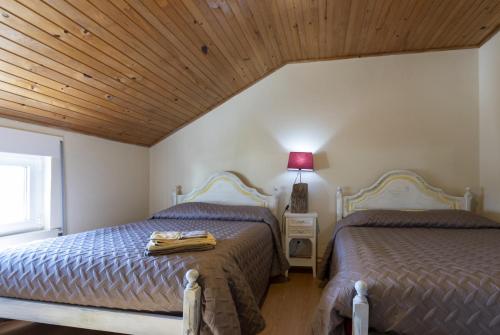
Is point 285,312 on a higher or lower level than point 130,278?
lower

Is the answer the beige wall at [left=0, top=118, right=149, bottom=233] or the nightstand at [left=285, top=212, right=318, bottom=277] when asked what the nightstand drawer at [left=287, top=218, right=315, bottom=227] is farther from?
the beige wall at [left=0, top=118, right=149, bottom=233]

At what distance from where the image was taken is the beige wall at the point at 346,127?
3100mm

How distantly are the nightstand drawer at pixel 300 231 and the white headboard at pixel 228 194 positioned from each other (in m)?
0.31

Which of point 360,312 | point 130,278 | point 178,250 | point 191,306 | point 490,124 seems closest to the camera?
point 360,312

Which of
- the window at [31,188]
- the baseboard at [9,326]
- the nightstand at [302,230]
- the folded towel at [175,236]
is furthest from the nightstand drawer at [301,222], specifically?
the baseboard at [9,326]

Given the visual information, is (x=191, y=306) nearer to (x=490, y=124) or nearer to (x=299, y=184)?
(x=299, y=184)

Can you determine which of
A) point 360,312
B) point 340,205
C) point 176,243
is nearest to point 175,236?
point 176,243

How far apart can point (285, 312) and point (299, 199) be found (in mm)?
1247

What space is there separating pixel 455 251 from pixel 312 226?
4.71ft

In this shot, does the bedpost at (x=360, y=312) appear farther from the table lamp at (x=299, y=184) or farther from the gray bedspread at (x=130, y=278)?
→ the table lamp at (x=299, y=184)

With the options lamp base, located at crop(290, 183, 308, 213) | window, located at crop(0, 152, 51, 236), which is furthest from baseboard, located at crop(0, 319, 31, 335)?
lamp base, located at crop(290, 183, 308, 213)

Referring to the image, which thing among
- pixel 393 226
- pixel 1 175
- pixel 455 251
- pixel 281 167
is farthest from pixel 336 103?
pixel 1 175

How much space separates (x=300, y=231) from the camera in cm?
307

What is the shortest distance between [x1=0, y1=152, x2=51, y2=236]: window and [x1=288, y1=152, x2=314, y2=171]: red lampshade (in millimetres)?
2225
